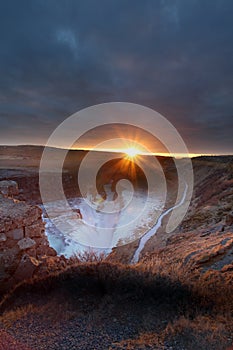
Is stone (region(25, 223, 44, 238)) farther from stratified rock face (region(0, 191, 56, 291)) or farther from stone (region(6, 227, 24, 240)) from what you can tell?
stone (region(6, 227, 24, 240))

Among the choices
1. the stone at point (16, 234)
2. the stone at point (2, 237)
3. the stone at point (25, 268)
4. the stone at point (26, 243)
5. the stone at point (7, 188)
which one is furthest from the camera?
the stone at point (7, 188)

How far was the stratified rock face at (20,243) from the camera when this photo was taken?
627 centimetres

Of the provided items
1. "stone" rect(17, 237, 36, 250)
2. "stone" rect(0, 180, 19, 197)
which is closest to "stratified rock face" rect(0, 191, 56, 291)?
"stone" rect(17, 237, 36, 250)

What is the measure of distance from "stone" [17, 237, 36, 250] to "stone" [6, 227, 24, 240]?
0.15 meters

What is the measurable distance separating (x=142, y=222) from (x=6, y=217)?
13.8m

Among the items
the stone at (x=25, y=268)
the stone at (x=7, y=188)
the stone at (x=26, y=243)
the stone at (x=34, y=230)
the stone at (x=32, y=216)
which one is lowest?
the stone at (x=25, y=268)

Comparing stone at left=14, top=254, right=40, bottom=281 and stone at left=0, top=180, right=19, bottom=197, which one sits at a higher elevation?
stone at left=0, top=180, right=19, bottom=197

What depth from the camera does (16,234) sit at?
6801mm

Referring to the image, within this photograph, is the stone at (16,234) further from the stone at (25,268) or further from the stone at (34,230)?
the stone at (25,268)

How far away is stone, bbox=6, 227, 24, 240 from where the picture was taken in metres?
6.66

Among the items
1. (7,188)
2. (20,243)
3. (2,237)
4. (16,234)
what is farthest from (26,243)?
(7,188)

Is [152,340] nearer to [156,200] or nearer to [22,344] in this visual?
[22,344]

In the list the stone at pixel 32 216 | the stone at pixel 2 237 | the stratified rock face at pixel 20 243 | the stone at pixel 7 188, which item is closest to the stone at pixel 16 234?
the stratified rock face at pixel 20 243

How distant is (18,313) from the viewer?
4211 mm
